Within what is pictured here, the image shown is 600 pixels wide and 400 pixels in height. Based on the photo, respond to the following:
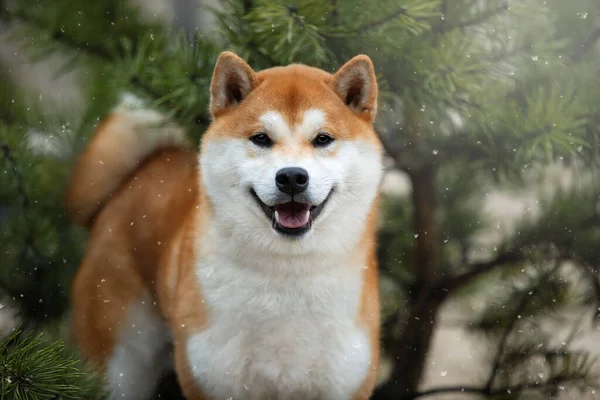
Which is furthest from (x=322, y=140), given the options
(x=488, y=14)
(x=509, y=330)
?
(x=509, y=330)

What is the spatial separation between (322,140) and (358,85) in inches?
3.5

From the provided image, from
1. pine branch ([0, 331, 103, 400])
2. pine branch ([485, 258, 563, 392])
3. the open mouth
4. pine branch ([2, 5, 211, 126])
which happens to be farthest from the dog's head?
pine branch ([485, 258, 563, 392])

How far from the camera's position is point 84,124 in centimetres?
138

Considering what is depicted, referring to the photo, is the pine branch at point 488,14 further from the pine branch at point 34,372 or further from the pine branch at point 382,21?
the pine branch at point 34,372

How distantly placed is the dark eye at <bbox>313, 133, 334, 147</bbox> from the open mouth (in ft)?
0.21

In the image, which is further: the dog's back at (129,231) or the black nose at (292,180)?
the dog's back at (129,231)

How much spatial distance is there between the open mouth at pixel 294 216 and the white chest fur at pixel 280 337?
0.08 meters

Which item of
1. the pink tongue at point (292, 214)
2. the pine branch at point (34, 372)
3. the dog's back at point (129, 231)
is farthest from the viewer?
the dog's back at point (129, 231)

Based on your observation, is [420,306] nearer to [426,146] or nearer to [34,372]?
[426,146]

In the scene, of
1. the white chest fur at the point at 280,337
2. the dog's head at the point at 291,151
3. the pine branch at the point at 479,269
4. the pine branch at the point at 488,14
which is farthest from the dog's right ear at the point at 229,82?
the pine branch at the point at 479,269

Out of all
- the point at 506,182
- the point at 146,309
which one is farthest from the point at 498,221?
the point at 146,309

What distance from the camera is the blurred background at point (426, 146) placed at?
1.24 meters

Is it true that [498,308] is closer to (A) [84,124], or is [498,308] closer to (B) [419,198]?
(B) [419,198]

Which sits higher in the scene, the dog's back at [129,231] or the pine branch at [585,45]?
the pine branch at [585,45]
